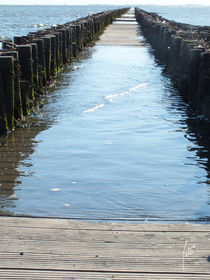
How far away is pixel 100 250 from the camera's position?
3707 mm

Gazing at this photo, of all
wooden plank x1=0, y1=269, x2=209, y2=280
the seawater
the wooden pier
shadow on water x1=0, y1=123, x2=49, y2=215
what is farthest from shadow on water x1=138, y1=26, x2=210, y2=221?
shadow on water x1=0, y1=123, x2=49, y2=215

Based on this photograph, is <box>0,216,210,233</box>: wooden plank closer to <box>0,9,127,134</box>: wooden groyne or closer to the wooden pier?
the wooden pier

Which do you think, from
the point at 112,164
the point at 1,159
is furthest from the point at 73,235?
the point at 1,159

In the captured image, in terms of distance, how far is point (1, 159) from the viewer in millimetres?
6539

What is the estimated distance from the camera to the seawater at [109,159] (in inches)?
195

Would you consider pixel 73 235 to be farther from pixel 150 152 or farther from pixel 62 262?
pixel 150 152

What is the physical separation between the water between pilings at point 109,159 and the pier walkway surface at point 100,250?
556 mm

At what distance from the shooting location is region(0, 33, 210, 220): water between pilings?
495cm

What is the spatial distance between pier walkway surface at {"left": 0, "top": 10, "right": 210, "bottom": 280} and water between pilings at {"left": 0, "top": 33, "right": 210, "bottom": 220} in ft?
1.82

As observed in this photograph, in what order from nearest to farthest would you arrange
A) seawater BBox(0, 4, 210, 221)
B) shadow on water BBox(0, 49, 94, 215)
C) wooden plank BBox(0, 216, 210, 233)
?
wooden plank BBox(0, 216, 210, 233) → seawater BBox(0, 4, 210, 221) → shadow on water BBox(0, 49, 94, 215)

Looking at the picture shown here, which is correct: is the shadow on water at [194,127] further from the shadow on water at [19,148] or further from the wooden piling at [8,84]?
the wooden piling at [8,84]

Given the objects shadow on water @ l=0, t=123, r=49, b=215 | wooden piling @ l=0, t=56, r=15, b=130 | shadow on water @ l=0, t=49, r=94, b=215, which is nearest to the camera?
shadow on water @ l=0, t=123, r=49, b=215

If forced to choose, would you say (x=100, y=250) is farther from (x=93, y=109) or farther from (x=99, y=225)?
(x=93, y=109)

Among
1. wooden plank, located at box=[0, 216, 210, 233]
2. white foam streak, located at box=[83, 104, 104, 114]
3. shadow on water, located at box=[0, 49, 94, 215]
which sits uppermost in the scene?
wooden plank, located at box=[0, 216, 210, 233]
